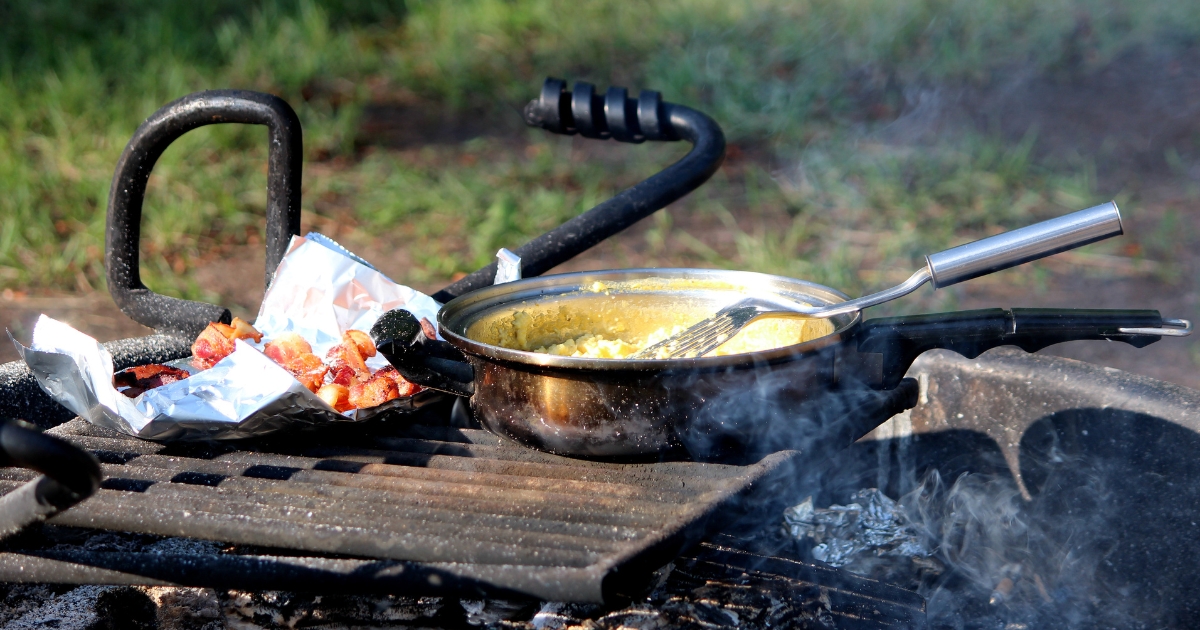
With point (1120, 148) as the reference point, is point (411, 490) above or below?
below

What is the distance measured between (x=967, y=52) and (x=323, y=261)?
206 inches

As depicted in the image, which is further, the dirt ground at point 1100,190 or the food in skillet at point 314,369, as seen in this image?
the dirt ground at point 1100,190

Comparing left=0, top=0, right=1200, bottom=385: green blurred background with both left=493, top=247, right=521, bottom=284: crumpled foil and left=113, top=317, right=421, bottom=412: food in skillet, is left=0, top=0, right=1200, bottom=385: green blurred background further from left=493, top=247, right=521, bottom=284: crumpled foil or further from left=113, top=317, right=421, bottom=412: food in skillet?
left=113, top=317, right=421, bottom=412: food in skillet

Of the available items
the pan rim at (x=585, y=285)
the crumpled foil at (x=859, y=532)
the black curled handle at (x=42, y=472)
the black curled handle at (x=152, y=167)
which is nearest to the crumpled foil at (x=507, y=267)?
the pan rim at (x=585, y=285)

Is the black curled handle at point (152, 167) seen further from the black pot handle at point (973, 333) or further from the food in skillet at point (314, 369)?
the black pot handle at point (973, 333)

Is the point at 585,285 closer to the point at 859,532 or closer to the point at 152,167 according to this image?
the point at 859,532

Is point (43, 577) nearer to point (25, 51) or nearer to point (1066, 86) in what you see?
point (25, 51)

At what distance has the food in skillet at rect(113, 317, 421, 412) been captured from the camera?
4.71ft

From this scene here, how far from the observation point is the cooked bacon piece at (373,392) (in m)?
1.43

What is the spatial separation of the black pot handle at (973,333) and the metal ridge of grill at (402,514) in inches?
11.2

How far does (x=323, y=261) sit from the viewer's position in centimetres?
185

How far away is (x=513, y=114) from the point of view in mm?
5887

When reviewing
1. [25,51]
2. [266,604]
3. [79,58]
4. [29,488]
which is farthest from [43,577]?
[25,51]

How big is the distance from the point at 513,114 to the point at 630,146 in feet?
2.72
